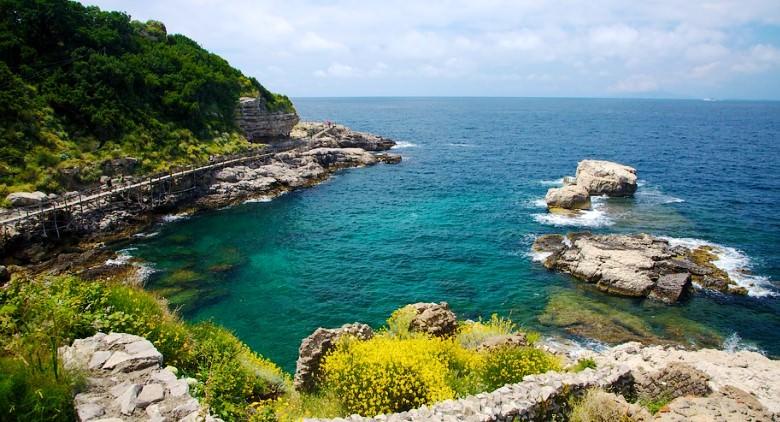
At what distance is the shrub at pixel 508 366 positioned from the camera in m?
14.8

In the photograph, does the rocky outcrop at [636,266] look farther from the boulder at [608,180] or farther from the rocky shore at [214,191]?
the rocky shore at [214,191]

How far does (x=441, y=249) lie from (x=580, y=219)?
55.9 feet

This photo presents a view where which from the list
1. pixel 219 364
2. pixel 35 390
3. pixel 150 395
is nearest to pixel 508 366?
pixel 219 364

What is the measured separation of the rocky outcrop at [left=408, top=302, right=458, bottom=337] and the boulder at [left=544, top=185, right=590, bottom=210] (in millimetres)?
35683

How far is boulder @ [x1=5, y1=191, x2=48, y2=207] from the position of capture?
3916 centimetres

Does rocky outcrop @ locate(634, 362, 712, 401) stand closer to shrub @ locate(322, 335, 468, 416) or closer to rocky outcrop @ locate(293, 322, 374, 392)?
shrub @ locate(322, 335, 468, 416)

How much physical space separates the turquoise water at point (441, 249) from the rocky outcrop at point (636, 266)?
3.88 feet

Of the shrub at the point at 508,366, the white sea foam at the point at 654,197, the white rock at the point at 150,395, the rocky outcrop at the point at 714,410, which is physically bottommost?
the white sea foam at the point at 654,197

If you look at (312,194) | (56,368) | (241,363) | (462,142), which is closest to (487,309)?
(241,363)

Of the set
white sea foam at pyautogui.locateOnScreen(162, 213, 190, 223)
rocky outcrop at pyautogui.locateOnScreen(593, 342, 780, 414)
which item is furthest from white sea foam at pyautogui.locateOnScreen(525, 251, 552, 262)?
white sea foam at pyautogui.locateOnScreen(162, 213, 190, 223)

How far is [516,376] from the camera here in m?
14.8

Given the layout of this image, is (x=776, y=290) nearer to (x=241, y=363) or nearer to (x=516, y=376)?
(x=516, y=376)

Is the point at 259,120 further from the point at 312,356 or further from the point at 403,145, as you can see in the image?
the point at 312,356

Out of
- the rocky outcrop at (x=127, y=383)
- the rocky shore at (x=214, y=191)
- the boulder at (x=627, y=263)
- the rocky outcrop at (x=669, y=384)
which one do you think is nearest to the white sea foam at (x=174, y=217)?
the rocky shore at (x=214, y=191)
